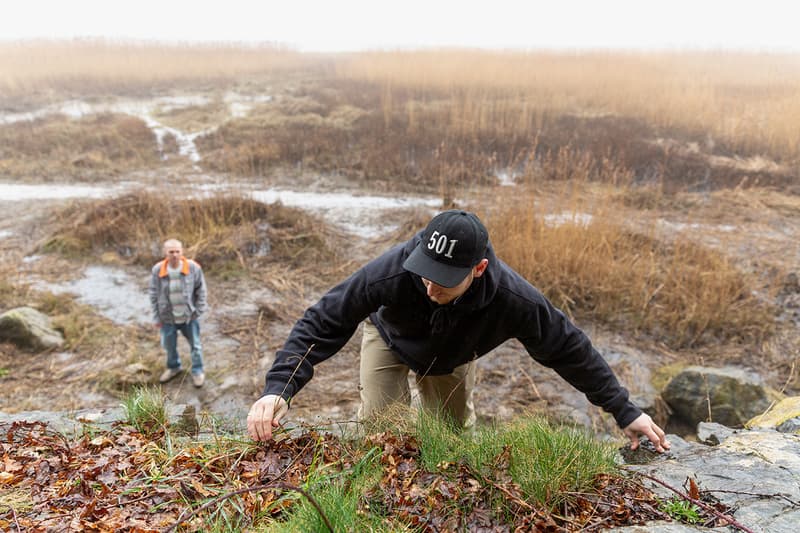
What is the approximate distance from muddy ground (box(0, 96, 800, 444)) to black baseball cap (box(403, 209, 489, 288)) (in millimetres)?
1376

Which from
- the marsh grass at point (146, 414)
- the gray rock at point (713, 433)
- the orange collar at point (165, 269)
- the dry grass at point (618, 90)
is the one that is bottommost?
the gray rock at point (713, 433)

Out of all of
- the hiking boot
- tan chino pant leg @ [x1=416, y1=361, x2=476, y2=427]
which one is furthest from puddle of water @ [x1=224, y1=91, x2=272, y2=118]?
tan chino pant leg @ [x1=416, y1=361, x2=476, y2=427]

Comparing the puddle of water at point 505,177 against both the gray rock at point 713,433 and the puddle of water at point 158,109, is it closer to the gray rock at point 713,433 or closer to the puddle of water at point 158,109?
the gray rock at point 713,433

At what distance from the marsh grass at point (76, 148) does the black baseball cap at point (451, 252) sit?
11.6 m

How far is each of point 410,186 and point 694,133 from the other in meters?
8.35

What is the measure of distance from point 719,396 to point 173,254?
5106 millimetres

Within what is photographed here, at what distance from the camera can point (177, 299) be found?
179 inches

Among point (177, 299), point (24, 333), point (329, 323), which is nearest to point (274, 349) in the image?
point (177, 299)

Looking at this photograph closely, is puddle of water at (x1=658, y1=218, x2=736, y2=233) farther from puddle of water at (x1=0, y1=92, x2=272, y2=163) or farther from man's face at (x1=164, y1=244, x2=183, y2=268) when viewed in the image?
puddle of water at (x1=0, y1=92, x2=272, y2=163)

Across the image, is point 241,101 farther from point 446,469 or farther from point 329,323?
point 446,469

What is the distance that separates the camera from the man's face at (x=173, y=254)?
438 centimetres

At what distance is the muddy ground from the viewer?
177 inches

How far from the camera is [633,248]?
676 centimetres

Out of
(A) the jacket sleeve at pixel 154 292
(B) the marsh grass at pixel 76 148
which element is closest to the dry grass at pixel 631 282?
(A) the jacket sleeve at pixel 154 292
